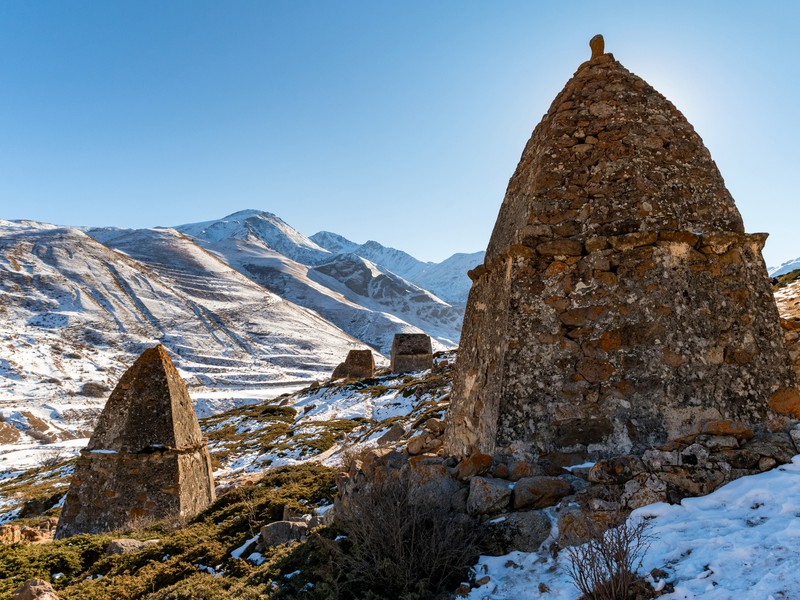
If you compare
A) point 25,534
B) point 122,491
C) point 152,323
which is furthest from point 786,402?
point 152,323

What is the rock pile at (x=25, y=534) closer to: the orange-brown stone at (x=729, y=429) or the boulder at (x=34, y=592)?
the boulder at (x=34, y=592)

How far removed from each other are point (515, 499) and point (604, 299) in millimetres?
1863

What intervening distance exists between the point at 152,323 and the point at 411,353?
60.9 meters

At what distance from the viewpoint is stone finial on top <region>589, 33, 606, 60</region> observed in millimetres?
5258

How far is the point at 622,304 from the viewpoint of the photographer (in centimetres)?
427

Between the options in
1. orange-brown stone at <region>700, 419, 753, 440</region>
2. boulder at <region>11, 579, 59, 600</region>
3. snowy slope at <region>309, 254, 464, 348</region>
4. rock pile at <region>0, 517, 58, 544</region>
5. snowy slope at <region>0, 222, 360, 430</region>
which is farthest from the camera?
snowy slope at <region>309, 254, 464, 348</region>

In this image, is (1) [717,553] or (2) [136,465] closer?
(1) [717,553]

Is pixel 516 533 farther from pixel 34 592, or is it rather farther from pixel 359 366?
pixel 359 366

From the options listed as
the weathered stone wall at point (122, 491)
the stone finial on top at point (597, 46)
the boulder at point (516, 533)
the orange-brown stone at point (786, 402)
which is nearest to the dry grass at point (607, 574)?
the boulder at point (516, 533)

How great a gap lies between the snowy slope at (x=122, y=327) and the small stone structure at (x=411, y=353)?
20.7 meters

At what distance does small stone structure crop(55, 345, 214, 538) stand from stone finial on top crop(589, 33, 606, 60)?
24.4ft

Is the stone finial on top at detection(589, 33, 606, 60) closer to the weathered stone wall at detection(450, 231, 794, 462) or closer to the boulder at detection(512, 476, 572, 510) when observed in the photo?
the weathered stone wall at detection(450, 231, 794, 462)

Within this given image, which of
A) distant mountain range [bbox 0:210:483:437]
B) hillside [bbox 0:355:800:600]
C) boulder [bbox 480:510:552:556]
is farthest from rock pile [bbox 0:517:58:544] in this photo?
distant mountain range [bbox 0:210:483:437]

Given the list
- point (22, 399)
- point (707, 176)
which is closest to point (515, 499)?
point (707, 176)
